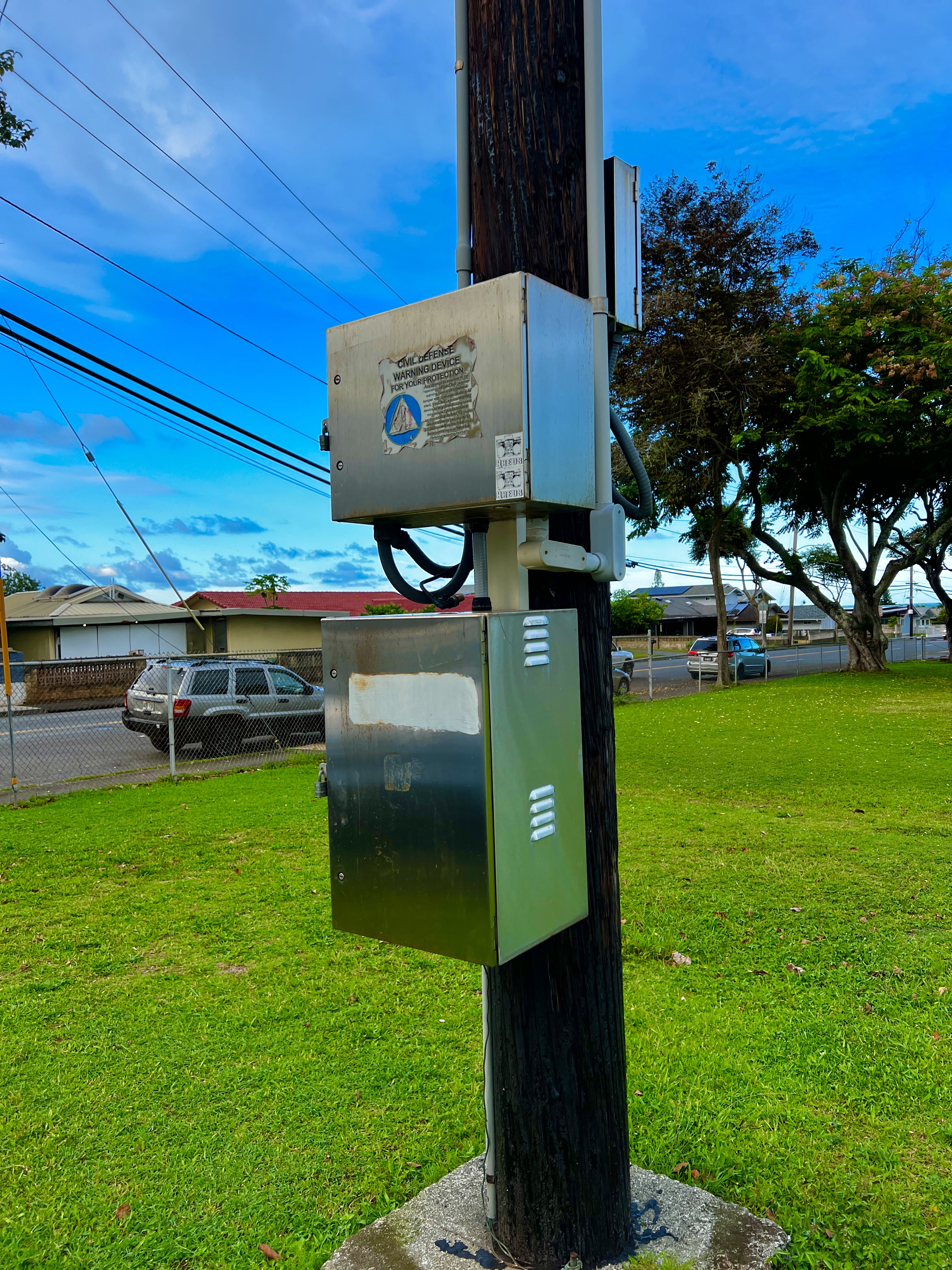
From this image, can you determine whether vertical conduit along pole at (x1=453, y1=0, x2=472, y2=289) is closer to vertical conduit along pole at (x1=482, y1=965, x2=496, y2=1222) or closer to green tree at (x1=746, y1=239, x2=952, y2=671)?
vertical conduit along pole at (x1=482, y1=965, x2=496, y2=1222)

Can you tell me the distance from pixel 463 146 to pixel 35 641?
1485 inches

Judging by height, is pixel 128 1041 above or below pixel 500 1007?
below

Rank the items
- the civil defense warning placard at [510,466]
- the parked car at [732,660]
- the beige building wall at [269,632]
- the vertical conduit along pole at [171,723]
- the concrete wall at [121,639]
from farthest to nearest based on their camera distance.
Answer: the beige building wall at [269,632]
the concrete wall at [121,639]
the parked car at [732,660]
the vertical conduit along pole at [171,723]
the civil defense warning placard at [510,466]

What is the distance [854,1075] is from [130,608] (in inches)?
1434

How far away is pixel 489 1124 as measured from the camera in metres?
2.27

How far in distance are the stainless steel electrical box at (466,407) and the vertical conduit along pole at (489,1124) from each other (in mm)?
1187

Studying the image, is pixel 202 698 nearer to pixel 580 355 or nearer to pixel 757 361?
pixel 580 355

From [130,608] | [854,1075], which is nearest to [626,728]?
[854,1075]

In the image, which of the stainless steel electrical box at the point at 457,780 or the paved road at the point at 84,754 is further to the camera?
the paved road at the point at 84,754

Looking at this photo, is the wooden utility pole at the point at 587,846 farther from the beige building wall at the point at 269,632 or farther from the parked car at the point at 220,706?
the beige building wall at the point at 269,632

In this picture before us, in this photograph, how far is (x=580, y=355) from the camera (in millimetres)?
2016

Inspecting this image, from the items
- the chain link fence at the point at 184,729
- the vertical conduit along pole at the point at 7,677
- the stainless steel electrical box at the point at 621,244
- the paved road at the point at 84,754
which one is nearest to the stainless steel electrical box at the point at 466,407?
the stainless steel electrical box at the point at 621,244

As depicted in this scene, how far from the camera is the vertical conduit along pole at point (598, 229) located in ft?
6.75

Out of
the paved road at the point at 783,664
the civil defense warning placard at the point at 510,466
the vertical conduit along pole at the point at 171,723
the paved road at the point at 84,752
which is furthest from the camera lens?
the paved road at the point at 783,664
